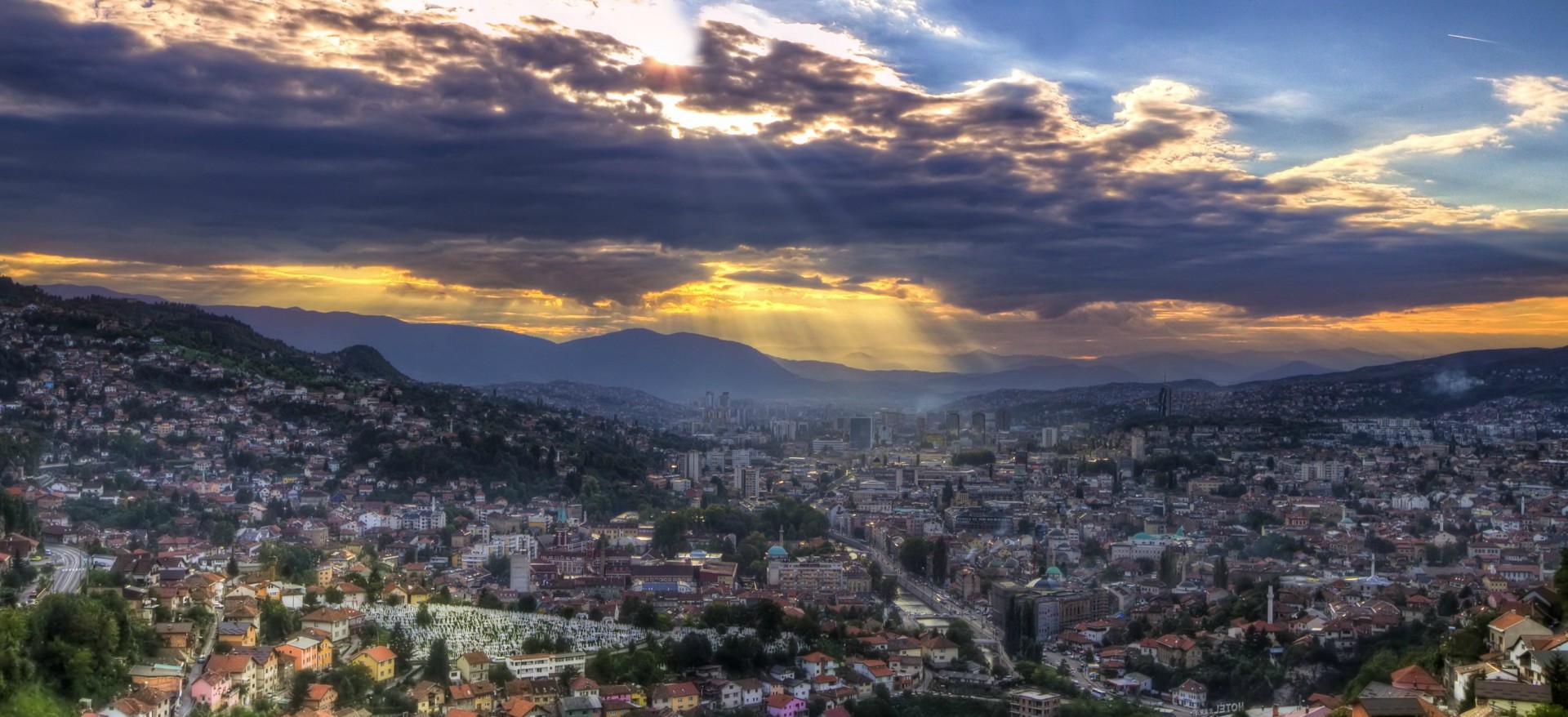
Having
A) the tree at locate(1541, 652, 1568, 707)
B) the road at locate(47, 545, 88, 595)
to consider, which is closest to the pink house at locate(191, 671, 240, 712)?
the road at locate(47, 545, 88, 595)

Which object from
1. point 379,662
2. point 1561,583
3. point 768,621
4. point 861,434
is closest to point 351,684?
point 379,662

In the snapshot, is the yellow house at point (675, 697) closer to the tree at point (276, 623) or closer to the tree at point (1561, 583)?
the tree at point (276, 623)

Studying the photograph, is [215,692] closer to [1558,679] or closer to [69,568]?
[69,568]

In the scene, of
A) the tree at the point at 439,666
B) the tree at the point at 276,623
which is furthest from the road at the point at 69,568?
the tree at the point at 439,666

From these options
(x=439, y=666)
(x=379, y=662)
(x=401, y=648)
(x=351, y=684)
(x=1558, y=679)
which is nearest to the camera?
(x=1558, y=679)

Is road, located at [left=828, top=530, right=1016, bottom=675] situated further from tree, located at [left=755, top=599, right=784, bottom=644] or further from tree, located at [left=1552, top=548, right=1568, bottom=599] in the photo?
tree, located at [left=1552, top=548, right=1568, bottom=599]

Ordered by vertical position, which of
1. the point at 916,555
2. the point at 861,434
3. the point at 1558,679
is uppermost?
the point at 1558,679
